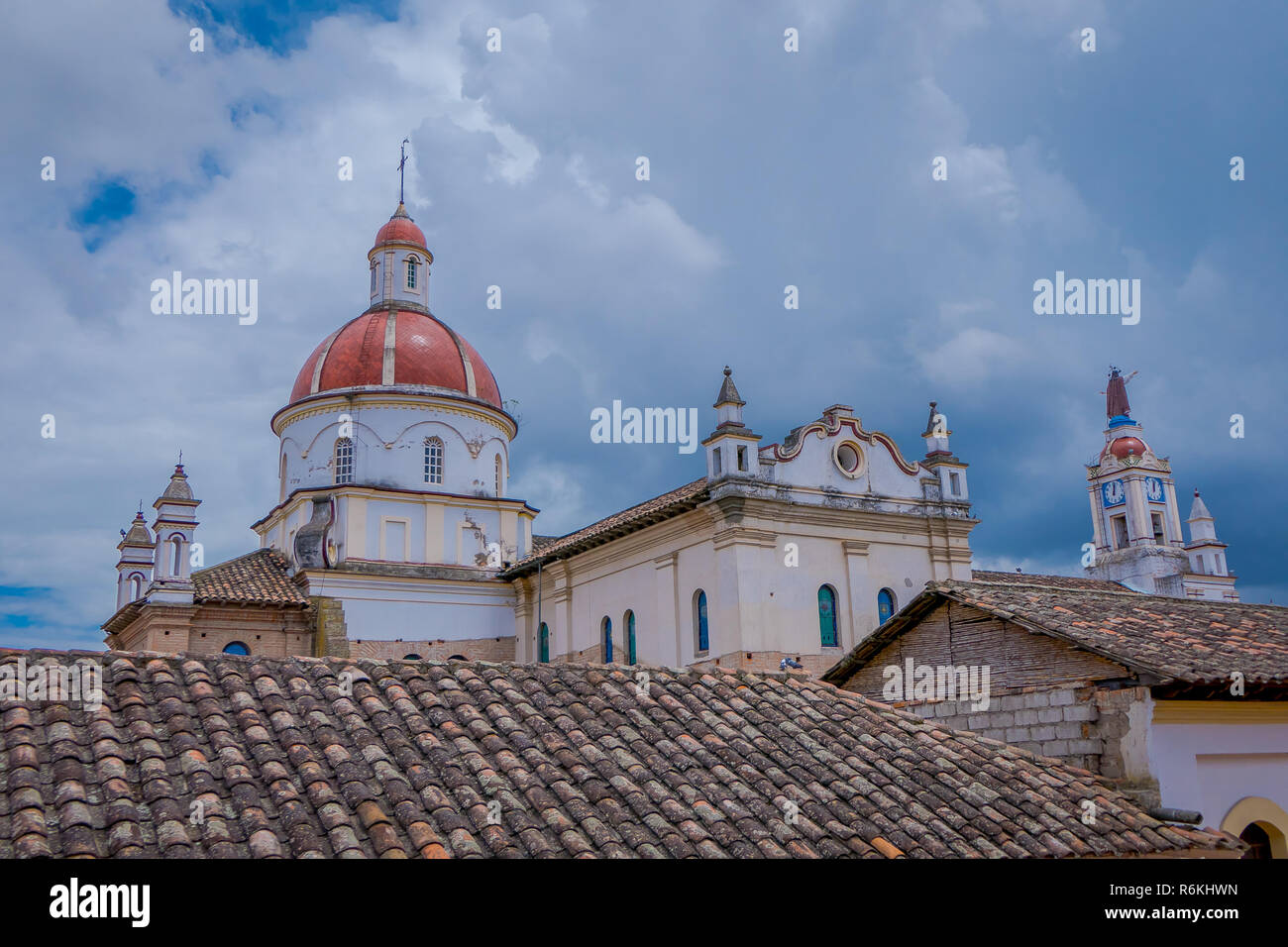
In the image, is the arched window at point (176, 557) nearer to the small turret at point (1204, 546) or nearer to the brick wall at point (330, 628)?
the brick wall at point (330, 628)

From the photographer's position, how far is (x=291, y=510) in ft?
92.2

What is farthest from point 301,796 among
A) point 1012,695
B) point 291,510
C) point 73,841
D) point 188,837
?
point 291,510

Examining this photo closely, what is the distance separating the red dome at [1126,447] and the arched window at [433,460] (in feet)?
107

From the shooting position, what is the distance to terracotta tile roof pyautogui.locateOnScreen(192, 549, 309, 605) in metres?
25.2

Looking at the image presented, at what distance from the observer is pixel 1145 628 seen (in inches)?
473

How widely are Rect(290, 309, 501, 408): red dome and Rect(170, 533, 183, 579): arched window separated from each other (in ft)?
18.1

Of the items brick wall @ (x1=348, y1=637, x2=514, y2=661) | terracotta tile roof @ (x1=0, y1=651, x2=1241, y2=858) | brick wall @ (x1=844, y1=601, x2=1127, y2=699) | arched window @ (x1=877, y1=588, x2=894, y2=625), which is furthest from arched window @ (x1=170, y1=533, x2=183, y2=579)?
terracotta tile roof @ (x1=0, y1=651, x2=1241, y2=858)

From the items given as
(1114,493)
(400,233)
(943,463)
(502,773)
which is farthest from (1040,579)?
(502,773)

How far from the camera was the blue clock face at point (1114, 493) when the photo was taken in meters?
47.9

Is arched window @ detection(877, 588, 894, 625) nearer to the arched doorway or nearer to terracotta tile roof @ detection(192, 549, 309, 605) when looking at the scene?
the arched doorway

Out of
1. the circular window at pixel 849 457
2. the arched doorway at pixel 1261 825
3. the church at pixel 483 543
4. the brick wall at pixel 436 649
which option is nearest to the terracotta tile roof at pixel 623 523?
the church at pixel 483 543
